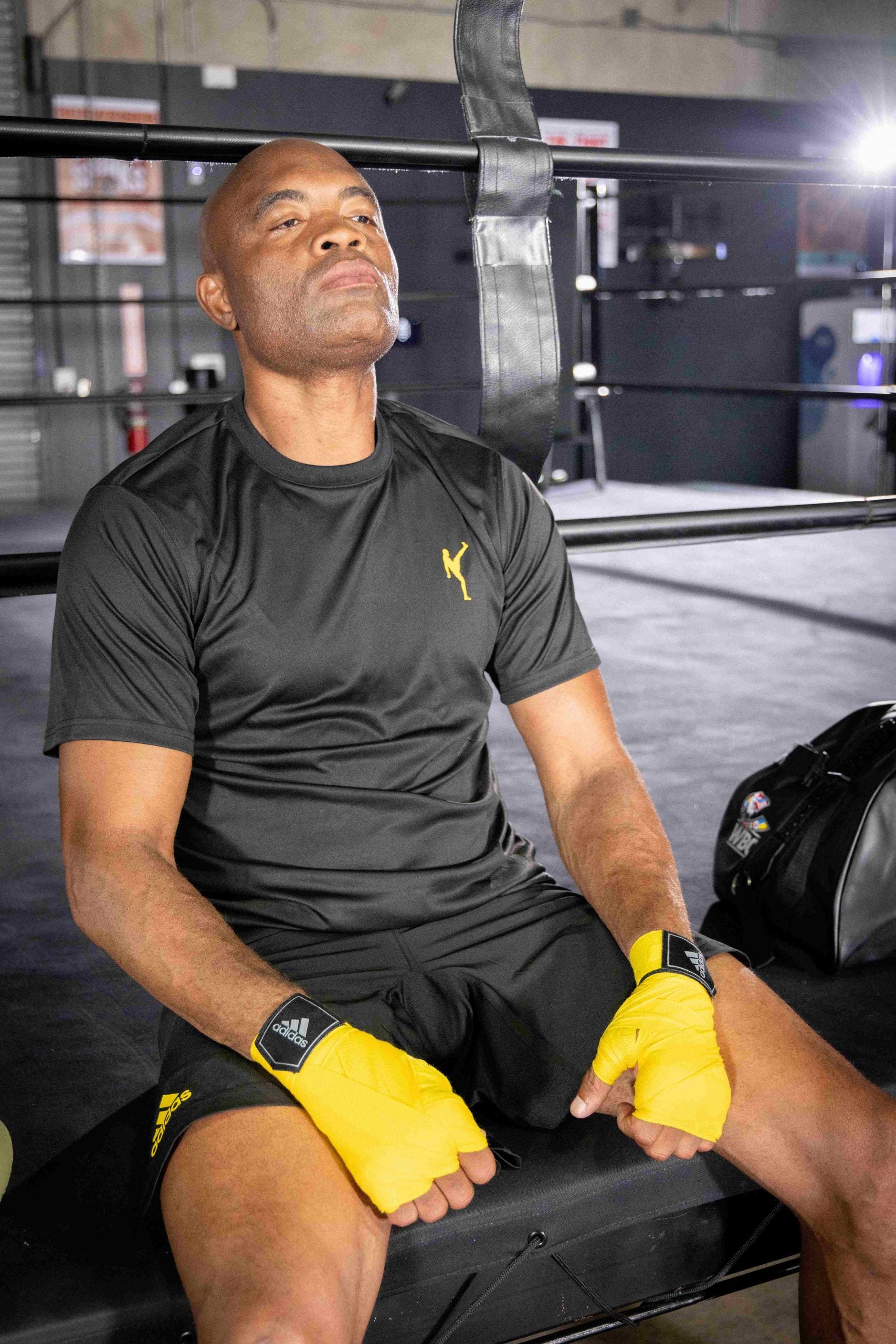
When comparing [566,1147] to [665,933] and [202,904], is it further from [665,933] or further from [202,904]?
[202,904]

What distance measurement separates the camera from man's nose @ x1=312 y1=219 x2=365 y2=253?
3.94 ft

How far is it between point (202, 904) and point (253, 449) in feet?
1.39

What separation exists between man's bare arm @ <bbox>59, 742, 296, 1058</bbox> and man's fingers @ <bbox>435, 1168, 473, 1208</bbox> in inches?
6.7

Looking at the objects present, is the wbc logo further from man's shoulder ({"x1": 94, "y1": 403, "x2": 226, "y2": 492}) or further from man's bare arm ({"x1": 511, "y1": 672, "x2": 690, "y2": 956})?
man's shoulder ({"x1": 94, "y1": 403, "x2": 226, "y2": 492})

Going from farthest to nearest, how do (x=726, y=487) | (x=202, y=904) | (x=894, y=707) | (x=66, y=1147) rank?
(x=726, y=487) < (x=894, y=707) < (x=66, y=1147) < (x=202, y=904)

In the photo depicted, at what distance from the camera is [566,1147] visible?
1100 millimetres

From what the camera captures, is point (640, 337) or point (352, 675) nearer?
point (352, 675)

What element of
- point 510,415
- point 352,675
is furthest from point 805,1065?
point 510,415

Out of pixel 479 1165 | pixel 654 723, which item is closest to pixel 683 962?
pixel 479 1165

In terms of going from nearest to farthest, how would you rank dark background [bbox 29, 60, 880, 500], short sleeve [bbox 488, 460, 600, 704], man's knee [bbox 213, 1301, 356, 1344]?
man's knee [bbox 213, 1301, 356, 1344], short sleeve [bbox 488, 460, 600, 704], dark background [bbox 29, 60, 880, 500]

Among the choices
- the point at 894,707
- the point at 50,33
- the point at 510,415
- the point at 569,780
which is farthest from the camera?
the point at 50,33

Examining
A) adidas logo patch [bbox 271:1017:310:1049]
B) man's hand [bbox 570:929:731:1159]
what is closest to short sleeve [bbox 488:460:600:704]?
man's hand [bbox 570:929:731:1159]

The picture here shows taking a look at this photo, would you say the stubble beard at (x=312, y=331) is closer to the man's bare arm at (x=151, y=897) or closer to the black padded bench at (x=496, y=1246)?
the man's bare arm at (x=151, y=897)

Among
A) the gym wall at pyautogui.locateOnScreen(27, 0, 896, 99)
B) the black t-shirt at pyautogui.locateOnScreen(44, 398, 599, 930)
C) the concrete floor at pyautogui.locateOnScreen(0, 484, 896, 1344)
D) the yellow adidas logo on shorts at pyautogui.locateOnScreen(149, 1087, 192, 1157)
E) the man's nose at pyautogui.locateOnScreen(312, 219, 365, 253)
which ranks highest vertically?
the gym wall at pyautogui.locateOnScreen(27, 0, 896, 99)
